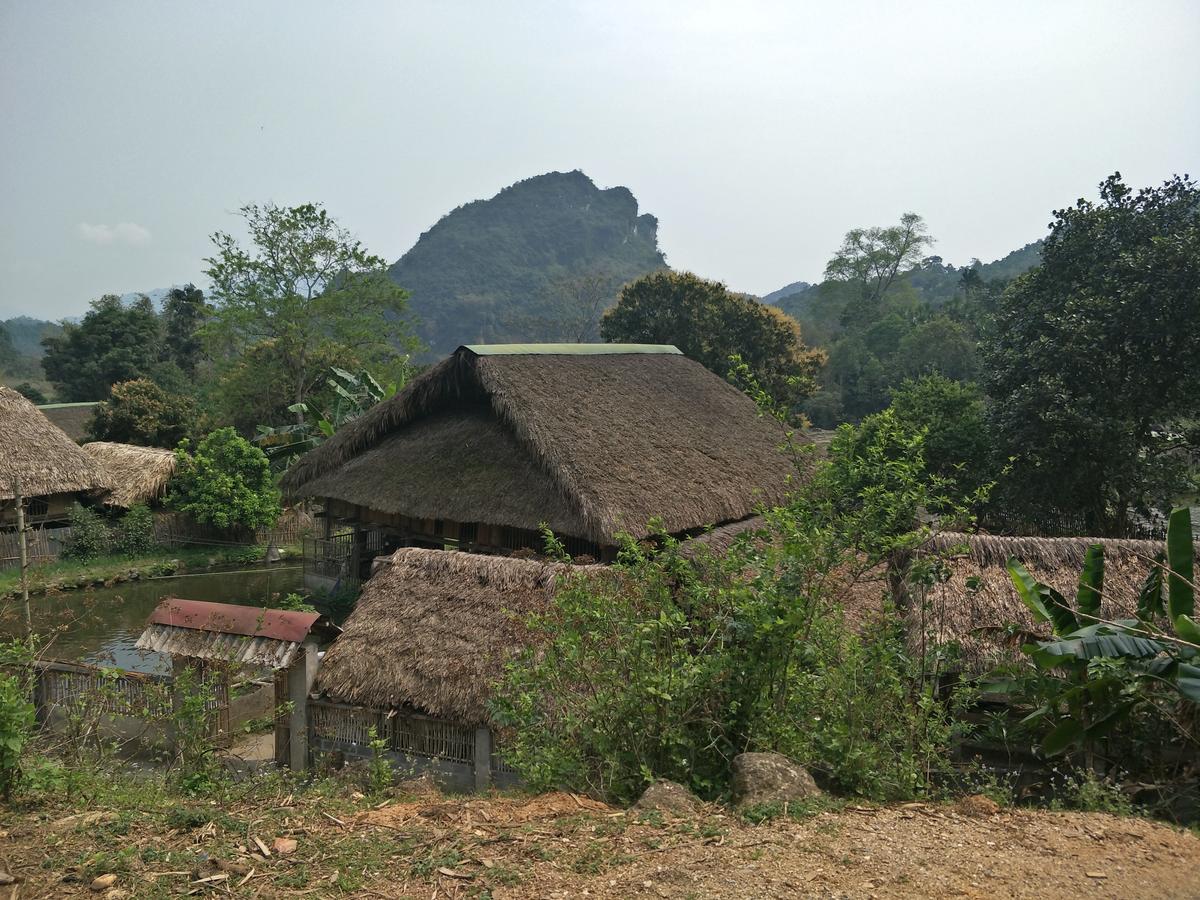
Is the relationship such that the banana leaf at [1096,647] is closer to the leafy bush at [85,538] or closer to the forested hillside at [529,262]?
the leafy bush at [85,538]

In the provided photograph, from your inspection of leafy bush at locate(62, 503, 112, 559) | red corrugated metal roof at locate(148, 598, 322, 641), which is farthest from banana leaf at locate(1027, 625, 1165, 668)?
leafy bush at locate(62, 503, 112, 559)

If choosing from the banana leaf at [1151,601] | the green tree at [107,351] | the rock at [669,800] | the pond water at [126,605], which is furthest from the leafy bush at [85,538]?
the banana leaf at [1151,601]

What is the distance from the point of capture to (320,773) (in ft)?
20.7

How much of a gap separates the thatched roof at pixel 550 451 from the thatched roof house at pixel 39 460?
6.32 metres

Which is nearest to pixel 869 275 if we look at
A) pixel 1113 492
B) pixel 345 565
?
pixel 1113 492

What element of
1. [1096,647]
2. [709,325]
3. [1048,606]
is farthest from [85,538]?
[1096,647]

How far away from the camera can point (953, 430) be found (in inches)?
569

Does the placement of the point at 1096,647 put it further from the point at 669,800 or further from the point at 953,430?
the point at 953,430

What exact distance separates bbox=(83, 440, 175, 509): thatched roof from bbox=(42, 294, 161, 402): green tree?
10584 mm

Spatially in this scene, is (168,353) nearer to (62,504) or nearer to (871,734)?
(62,504)

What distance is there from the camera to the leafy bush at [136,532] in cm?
1673

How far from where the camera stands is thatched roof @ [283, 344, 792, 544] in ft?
34.2

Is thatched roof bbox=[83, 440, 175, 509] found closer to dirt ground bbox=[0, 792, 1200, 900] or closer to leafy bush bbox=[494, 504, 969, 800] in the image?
dirt ground bbox=[0, 792, 1200, 900]

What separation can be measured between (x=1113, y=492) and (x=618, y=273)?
61.6 metres
